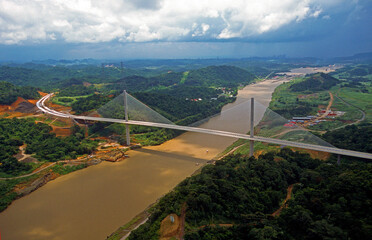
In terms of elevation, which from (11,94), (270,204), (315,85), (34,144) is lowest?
(34,144)

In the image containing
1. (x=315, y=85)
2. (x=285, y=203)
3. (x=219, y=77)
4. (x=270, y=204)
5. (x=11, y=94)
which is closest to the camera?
(x=285, y=203)

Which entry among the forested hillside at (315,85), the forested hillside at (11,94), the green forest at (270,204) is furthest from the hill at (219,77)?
the green forest at (270,204)

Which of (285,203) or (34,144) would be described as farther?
(34,144)

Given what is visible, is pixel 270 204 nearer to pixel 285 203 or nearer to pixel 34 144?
pixel 285 203

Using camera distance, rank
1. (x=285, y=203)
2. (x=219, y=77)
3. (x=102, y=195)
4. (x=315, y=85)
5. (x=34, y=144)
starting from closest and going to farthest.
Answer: (x=285, y=203), (x=102, y=195), (x=34, y=144), (x=315, y=85), (x=219, y=77)

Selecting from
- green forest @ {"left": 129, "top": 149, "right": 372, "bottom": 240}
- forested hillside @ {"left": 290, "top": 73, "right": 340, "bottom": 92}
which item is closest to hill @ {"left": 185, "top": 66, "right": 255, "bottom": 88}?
forested hillside @ {"left": 290, "top": 73, "right": 340, "bottom": 92}

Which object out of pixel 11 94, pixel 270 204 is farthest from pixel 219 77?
pixel 270 204

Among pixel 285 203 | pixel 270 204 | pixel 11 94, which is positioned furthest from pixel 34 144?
pixel 285 203

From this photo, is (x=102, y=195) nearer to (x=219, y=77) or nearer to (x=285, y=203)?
(x=285, y=203)

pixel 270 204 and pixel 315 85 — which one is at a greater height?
pixel 315 85

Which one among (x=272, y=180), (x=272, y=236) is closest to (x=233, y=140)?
(x=272, y=180)
